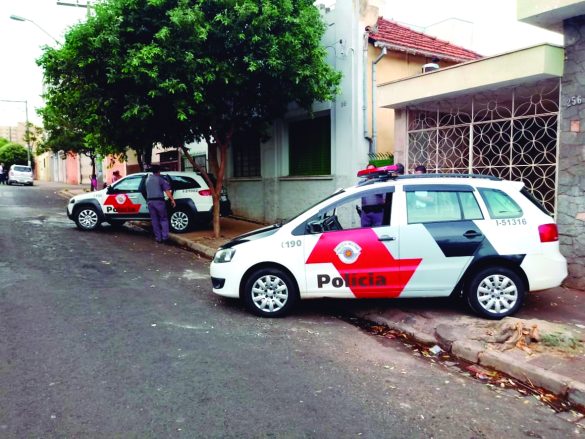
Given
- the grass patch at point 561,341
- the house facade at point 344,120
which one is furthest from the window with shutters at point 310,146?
the grass patch at point 561,341

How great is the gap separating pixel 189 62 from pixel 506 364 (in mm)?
7505

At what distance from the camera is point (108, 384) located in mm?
3887

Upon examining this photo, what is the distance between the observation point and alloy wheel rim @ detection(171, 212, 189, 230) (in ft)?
41.0

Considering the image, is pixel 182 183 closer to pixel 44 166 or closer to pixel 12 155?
pixel 12 155

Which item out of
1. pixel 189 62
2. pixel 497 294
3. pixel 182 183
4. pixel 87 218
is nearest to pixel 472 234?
pixel 497 294

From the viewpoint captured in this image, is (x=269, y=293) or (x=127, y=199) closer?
(x=269, y=293)

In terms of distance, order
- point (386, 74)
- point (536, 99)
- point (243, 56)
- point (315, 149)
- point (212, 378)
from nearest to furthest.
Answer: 1. point (212, 378)
2. point (536, 99)
3. point (243, 56)
4. point (386, 74)
5. point (315, 149)

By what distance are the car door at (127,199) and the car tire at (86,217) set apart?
1.52ft

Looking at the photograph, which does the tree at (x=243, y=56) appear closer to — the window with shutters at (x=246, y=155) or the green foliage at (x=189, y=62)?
the green foliage at (x=189, y=62)

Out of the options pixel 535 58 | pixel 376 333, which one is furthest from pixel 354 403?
pixel 535 58

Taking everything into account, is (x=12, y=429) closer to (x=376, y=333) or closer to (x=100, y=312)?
(x=100, y=312)

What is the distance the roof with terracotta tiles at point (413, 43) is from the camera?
11.5m

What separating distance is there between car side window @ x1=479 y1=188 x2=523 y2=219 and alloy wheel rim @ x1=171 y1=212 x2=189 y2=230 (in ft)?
27.7

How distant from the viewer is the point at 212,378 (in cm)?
405
